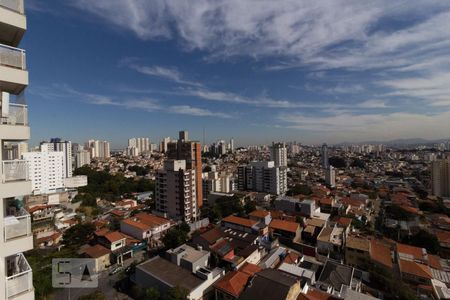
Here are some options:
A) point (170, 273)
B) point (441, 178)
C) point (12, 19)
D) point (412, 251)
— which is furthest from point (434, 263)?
point (441, 178)

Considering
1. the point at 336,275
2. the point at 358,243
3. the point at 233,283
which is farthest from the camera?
the point at 358,243

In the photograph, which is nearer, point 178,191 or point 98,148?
point 178,191

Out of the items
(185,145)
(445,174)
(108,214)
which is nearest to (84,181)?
(108,214)

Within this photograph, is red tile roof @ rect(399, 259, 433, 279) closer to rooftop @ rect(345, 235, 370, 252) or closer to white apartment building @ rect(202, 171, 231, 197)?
rooftop @ rect(345, 235, 370, 252)

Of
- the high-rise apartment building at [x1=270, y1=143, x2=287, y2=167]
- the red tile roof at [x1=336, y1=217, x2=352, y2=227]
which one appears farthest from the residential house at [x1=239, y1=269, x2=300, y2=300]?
the high-rise apartment building at [x1=270, y1=143, x2=287, y2=167]

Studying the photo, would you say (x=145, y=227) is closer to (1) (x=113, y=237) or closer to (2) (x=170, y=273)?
(1) (x=113, y=237)

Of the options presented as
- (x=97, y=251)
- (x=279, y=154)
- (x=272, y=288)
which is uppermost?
(x=279, y=154)

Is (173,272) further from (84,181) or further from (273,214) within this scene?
(84,181)
